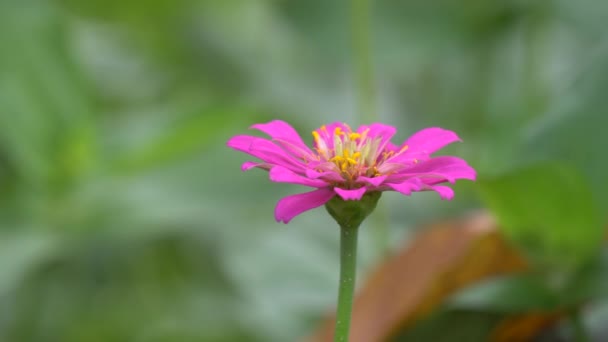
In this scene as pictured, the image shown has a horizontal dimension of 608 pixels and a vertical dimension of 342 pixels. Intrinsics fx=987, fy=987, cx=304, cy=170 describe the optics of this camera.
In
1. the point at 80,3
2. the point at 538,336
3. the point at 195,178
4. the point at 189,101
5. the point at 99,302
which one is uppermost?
the point at 80,3

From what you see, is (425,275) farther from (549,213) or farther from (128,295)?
(128,295)

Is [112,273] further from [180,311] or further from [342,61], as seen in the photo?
[342,61]

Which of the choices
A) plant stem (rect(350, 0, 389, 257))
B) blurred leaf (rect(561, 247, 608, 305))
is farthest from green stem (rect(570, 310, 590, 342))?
plant stem (rect(350, 0, 389, 257))

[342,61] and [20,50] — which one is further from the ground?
[342,61]

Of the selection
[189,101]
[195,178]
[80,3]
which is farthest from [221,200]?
[80,3]

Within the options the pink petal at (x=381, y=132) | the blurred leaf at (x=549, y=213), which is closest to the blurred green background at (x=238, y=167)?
the blurred leaf at (x=549, y=213)

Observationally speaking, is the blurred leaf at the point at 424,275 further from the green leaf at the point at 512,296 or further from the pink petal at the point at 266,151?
the pink petal at the point at 266,151

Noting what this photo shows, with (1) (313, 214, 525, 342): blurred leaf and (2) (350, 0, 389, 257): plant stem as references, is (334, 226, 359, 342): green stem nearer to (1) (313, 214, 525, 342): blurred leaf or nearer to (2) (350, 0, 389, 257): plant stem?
(1) (313, 214, 525, 342): blurred leaf
